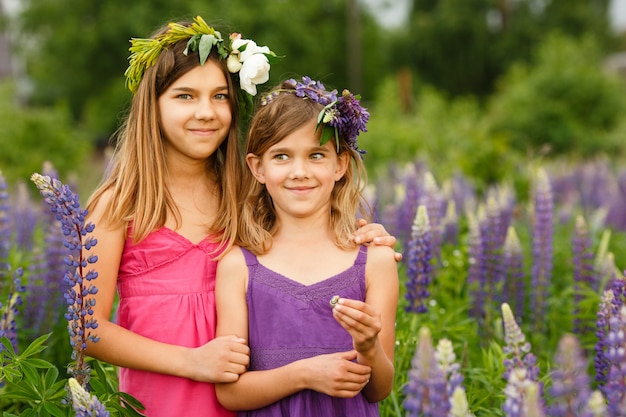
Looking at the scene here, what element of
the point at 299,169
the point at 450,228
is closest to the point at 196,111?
the point at 299,169

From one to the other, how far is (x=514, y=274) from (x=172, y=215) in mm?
2173

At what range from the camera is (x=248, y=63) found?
297cm

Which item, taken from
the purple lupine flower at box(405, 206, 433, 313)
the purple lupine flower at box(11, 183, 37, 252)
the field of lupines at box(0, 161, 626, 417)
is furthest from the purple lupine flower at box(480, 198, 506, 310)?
the purple lupine flower at box(11, 183, 37, 252)

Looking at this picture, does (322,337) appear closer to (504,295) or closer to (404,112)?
(504,295)

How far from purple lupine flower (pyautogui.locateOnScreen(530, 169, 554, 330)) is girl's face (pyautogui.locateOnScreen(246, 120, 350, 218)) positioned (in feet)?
6.79

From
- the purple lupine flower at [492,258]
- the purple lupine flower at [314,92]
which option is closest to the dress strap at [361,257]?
the purple lupine flower at [314,92]

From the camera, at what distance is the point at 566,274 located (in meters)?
5.16

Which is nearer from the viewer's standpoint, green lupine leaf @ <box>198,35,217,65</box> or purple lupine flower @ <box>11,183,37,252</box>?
green lupine leaf @ <box>198,35,217,65</box>

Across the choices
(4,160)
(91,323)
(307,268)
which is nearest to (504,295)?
(307,268)

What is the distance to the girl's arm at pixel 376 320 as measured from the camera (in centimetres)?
211

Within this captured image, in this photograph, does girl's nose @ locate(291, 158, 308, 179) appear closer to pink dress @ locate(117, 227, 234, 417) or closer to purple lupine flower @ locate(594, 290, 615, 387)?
pink dress @ locate(117, 227, 234, 417)

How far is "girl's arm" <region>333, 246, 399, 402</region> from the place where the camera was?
6.91 feet

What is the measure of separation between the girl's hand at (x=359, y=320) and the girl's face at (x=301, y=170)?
623mm

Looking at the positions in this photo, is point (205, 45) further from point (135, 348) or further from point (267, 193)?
point (135, 348)
